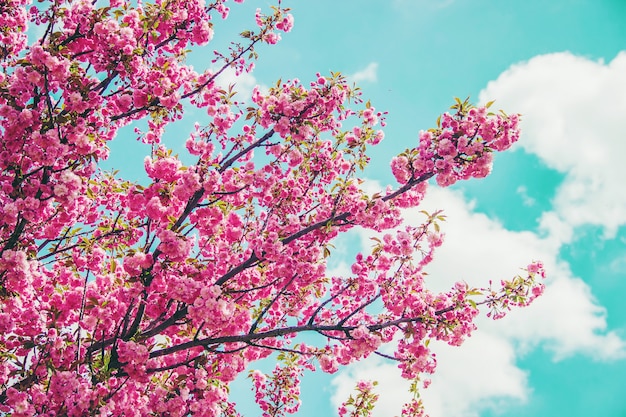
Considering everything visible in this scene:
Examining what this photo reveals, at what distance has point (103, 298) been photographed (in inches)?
284

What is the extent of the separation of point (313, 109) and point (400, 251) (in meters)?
2.45

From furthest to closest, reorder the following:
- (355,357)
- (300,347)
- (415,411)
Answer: (415,411) < (300,347) < (355,357)

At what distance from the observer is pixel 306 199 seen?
8.29m

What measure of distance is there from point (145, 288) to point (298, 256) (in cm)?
213

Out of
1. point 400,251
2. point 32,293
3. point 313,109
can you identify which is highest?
point 313,109

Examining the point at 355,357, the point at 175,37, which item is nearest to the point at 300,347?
the point at 355,357

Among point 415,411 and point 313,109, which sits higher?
point 313,109

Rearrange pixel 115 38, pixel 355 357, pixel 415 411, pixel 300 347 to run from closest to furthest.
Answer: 1. pixel 115 38
2. pixel 355 357
3. pixel 300 347
4. pixel 415 411

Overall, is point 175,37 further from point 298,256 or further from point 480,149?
point 480,149

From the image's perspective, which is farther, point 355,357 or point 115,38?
point 355,357

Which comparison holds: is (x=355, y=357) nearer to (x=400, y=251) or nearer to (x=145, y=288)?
(x=400, y=251)

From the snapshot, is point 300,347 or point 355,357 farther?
point 300,347

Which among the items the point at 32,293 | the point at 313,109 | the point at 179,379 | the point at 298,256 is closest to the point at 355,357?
the point at 298,256

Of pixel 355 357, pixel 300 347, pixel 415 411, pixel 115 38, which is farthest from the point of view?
pixel 415 411
